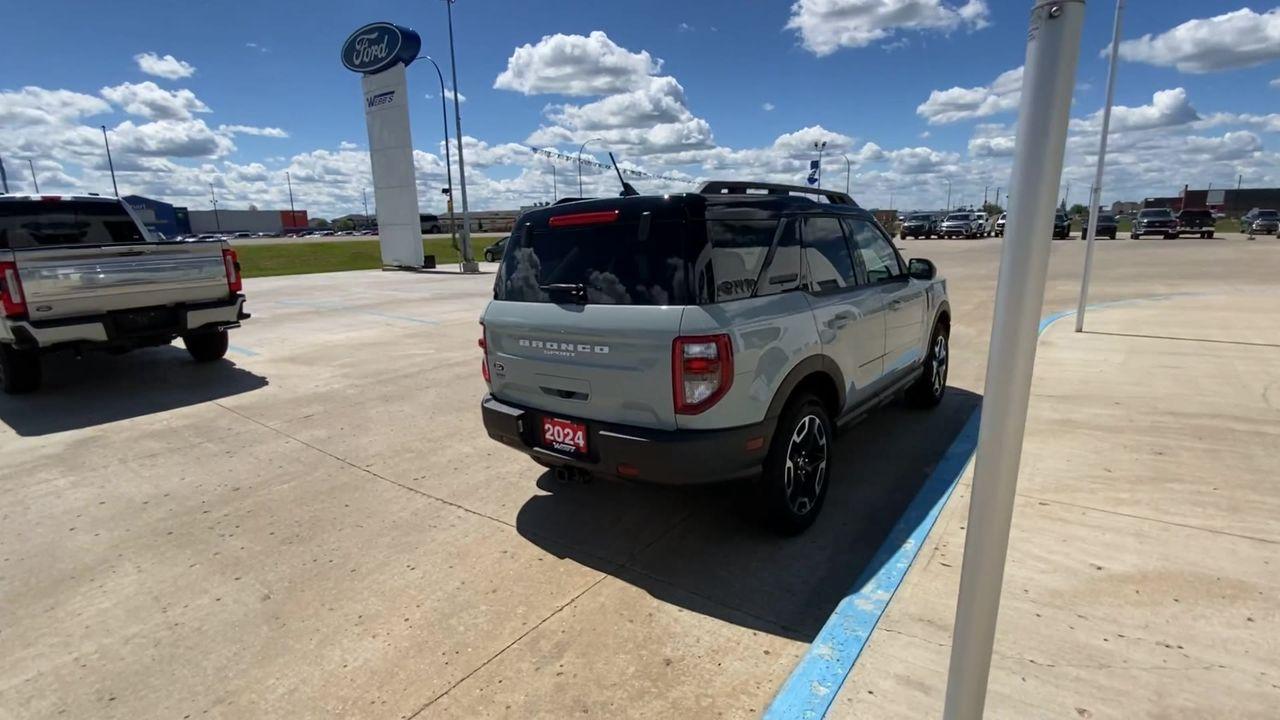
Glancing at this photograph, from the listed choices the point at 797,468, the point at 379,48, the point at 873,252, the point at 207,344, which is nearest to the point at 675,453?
the point at 797,468

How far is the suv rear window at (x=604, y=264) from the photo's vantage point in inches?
124

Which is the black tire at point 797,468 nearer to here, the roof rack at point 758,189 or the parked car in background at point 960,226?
the roof rack at point 758,189

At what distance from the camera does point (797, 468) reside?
3566 mm

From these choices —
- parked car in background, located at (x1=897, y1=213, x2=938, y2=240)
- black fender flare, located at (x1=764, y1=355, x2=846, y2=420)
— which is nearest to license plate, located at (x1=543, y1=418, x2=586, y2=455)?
black fender flare, located at (x1=764, y1=355, x2=846, y2=420)

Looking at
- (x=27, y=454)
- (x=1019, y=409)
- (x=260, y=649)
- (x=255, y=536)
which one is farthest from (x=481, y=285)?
(x=1019, y=409)

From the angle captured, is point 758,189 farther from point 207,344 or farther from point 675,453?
point 207,344

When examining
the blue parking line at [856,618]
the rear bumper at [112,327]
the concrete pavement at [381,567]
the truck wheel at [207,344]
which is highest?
the rear bumper at [112,327]

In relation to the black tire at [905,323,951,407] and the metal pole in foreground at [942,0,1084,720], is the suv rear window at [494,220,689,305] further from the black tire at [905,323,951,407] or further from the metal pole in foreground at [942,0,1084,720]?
the black tire at [905,323,951,407]

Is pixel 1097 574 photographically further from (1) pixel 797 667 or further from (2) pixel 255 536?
(2) pixel 255 536

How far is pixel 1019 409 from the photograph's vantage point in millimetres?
1370

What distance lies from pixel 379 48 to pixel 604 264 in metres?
25.0

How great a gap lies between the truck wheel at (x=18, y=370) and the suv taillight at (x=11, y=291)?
0.87 metres

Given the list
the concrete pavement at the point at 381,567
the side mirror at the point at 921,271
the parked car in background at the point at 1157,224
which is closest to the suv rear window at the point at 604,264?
the concrete pavement at the point at 381,567

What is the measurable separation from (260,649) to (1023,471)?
4.34 metres
